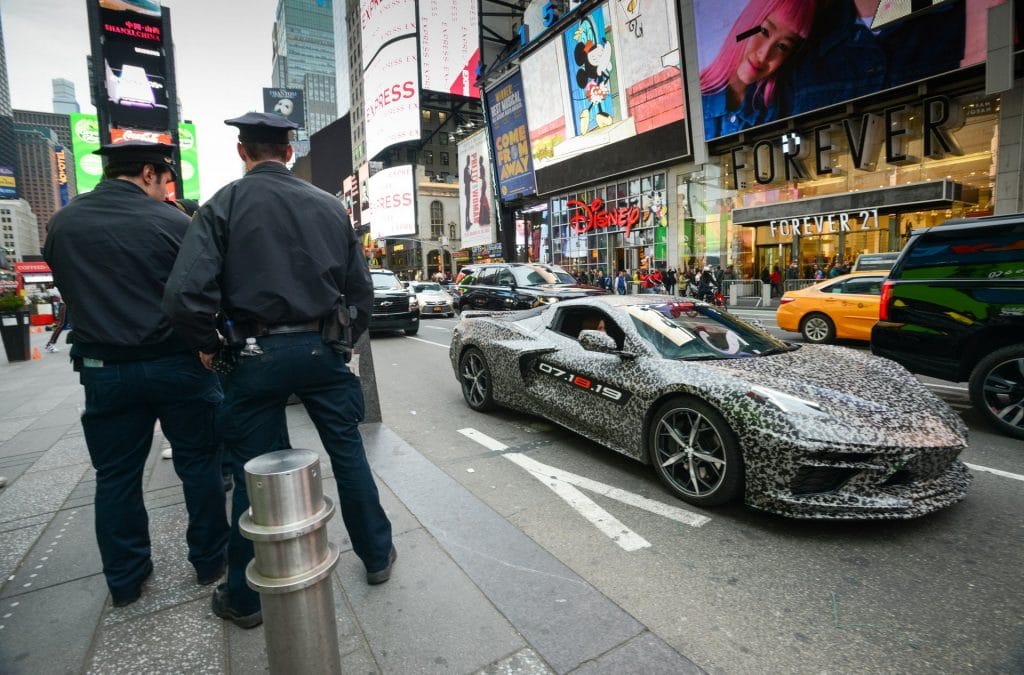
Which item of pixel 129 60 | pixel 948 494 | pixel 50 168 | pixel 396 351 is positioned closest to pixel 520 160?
pixel 129 60

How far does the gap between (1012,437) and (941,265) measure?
1.62 metres

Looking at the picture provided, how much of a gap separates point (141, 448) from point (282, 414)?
76 centimetres

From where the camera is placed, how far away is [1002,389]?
4.62m

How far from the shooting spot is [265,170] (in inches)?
88.7

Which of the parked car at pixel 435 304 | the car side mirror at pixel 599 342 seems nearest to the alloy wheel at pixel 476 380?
the car side mirror at pixel 599 342

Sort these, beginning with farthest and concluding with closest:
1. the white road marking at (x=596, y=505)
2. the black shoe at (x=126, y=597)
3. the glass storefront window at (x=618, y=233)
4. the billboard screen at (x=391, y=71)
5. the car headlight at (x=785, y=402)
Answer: the billboard screen at (x=391, y=71)
the glass storefront window at (x=618, y=233)
the white road marking at (x=596, y=505)
the car headlight at (x=785, y=402)
the black shoe at (x=126, y=597)

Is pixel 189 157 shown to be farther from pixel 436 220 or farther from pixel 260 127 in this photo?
pixel 436 220

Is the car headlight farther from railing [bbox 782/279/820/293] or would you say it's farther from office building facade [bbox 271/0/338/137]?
office building facade [bbox 271/0/338/137]

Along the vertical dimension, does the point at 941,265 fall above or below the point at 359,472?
above

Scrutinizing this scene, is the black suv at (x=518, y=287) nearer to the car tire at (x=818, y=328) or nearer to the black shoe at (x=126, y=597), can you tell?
the car tire at (x=818, y=328)

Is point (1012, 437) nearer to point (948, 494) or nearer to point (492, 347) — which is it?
point (948, 494)

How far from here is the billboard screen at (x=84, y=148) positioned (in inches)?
1188

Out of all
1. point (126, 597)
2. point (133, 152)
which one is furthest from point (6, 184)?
point (126, 597)

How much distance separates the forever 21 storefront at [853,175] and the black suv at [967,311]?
16.5 metres
